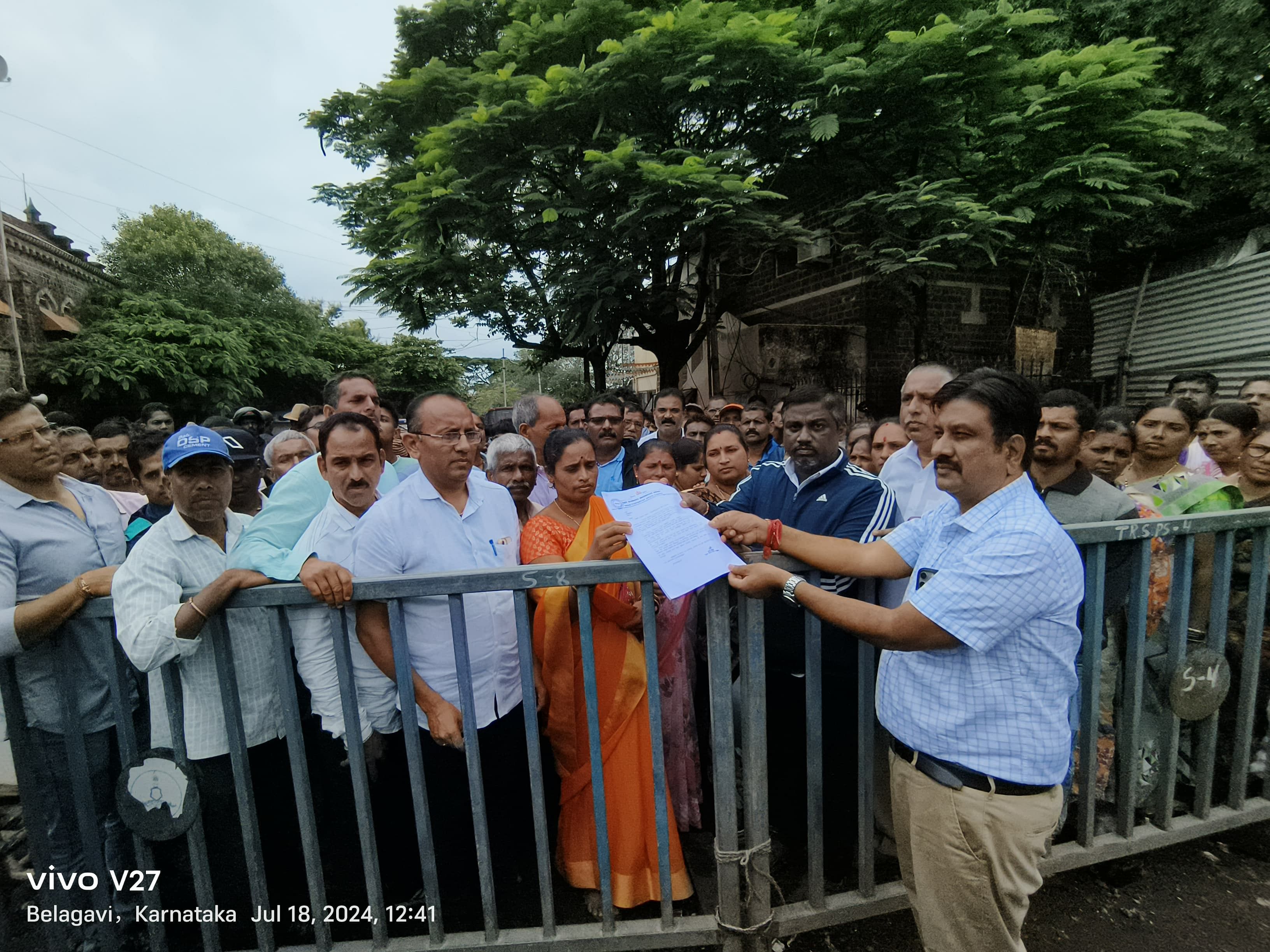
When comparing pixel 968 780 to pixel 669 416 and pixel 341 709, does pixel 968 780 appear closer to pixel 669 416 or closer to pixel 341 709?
pixel 341 709

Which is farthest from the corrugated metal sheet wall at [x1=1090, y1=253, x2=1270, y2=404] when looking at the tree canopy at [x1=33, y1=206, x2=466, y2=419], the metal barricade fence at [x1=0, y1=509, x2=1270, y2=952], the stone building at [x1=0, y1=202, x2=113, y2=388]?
the stone building at [x1=0, y1=202, x2=113, y2=388]

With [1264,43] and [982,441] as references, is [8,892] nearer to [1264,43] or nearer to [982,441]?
[982,441]

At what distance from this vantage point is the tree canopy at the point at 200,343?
59.6ft

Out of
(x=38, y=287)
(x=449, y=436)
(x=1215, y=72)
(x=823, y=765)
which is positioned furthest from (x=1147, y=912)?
(x=38, y=287)

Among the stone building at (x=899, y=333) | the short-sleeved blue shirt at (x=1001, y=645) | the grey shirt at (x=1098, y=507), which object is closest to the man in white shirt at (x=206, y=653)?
the short-sleeved blue shirt at (x=1001, y=645)

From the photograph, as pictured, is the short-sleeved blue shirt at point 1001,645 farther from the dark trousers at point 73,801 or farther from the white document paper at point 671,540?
the dark trousers at point 73,801

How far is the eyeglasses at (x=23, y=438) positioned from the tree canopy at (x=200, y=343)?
18372 millimetres

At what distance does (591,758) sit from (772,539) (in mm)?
889

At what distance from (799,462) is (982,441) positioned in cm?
123

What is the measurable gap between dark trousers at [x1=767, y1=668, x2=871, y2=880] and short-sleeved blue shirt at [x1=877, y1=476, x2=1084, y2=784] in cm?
67

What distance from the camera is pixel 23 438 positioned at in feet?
8.07

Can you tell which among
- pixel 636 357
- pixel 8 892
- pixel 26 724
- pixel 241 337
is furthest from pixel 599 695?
pixel 636 357

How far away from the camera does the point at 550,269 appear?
1158 centimetres

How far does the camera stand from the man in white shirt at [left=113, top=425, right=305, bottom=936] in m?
1.94
